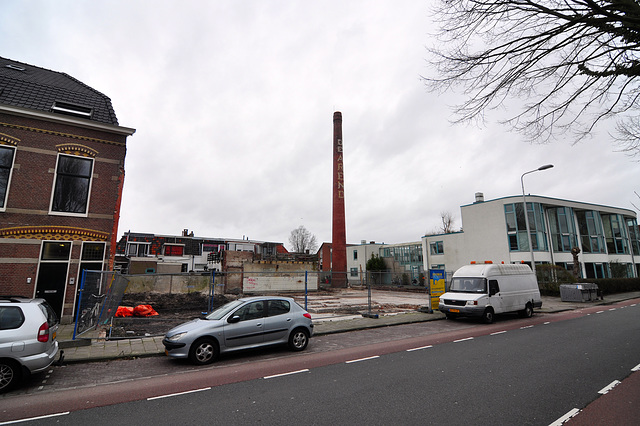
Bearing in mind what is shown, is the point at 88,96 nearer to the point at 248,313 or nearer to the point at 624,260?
the point at 248,313

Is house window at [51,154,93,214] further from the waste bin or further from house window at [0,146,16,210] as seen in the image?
the waste bin

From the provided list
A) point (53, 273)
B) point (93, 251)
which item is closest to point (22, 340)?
point (53, 273)

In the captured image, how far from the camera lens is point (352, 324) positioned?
13.3 m

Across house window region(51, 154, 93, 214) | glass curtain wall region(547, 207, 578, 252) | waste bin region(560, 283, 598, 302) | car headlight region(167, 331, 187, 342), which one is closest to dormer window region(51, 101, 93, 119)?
house window region(51, 154, 93, 214)

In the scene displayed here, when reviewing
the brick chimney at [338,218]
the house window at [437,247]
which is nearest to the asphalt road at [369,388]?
the brick chimney at [338,218]

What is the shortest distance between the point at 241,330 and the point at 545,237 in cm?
3301

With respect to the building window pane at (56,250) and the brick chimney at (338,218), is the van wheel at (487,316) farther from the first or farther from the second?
A: the brick chimney at (338,218)

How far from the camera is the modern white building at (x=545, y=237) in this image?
31.0m

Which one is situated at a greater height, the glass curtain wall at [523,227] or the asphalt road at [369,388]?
the glass curtain wall at [523,227]

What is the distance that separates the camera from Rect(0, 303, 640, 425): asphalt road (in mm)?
4582

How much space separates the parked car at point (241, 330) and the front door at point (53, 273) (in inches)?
316

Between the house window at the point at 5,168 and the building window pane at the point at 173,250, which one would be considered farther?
the building window pane at the point at 173,250

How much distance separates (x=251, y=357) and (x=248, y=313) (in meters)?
1.10

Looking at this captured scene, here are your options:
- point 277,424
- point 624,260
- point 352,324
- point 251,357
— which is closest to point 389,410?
point 277,424
